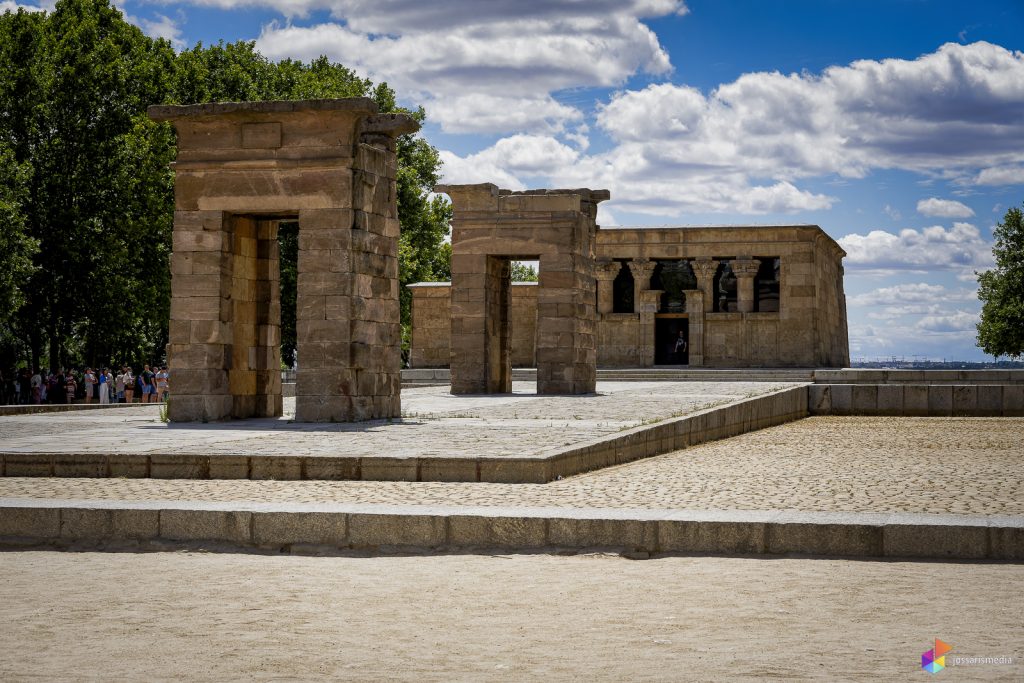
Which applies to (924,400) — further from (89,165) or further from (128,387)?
(89,165)

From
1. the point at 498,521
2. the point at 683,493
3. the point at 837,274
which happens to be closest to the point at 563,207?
the point at 683,493

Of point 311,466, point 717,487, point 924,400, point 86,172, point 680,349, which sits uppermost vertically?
point 86,172

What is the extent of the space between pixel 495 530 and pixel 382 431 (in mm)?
6130

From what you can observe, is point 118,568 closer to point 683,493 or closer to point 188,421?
point 683,493

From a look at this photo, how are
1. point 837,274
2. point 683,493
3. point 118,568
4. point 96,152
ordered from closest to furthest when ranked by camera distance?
point 118,568 < point 683,493 < point 96,152 < point 837,274

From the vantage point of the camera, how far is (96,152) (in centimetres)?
3694

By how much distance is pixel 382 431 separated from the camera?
14.6m

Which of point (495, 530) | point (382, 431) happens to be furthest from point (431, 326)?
point (495, 530)

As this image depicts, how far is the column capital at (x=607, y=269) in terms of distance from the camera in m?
47.3

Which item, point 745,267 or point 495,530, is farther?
point 745,267

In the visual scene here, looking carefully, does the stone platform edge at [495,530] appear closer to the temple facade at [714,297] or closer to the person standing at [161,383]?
the person standing at [161,383]

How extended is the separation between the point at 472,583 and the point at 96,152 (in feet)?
107

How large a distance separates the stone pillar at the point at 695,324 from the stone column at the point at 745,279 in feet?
4.68

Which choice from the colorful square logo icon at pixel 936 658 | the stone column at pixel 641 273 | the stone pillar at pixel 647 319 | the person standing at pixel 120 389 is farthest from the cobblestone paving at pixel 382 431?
the stone column at pixel 641 273
